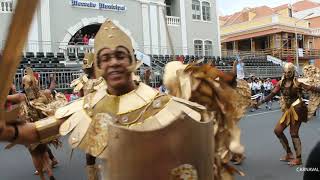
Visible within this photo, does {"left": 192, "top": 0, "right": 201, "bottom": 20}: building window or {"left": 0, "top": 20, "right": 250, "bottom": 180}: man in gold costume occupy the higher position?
{"left": 192, "top": 0, "right": 201, "bottom": 20}: building window

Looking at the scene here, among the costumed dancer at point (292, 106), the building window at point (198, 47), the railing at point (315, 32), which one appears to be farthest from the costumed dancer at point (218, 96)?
the railing at point (315, 32)

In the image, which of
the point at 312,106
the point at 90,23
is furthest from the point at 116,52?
the point at 90,23

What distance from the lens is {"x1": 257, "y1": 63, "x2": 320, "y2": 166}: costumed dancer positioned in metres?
7.61

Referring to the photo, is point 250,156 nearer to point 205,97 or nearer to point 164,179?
point 205,97

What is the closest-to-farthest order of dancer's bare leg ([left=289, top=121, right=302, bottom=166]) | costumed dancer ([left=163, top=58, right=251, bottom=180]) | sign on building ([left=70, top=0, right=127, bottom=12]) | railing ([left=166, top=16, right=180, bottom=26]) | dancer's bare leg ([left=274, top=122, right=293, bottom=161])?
costumed dancer ([left=163, top=58, right=251, bottom=180]) < dancer's bare leg ([left=289, top=121, right=302, bottom=166]) < dancer's bare leg ([left=274, top=122, right=293, bottom=161]) < sign on building ([left=70, top=0, right=127, bottom=12]) < railing ([left=166, top=16, right=180, bottom=26])

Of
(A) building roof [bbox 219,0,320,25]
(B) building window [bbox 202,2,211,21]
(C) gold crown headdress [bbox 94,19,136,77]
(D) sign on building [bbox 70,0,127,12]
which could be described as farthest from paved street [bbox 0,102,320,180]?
(A) building roof [bbox 219,0,320,25]

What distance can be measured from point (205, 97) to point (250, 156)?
5559 millimetres

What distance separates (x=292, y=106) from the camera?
7.71m

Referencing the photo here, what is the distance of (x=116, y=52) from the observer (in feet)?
8.70

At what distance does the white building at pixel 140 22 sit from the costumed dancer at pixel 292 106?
11.4m

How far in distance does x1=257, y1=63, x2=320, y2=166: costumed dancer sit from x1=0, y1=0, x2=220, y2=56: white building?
1143 centimetres

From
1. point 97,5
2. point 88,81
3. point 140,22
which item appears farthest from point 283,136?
point 140,22

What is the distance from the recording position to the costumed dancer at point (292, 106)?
761 cm

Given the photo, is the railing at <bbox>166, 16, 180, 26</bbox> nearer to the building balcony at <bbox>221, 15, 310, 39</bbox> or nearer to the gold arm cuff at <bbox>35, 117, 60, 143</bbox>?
the building balcony at <bbox>221, 15, 310, 39</bbox>
